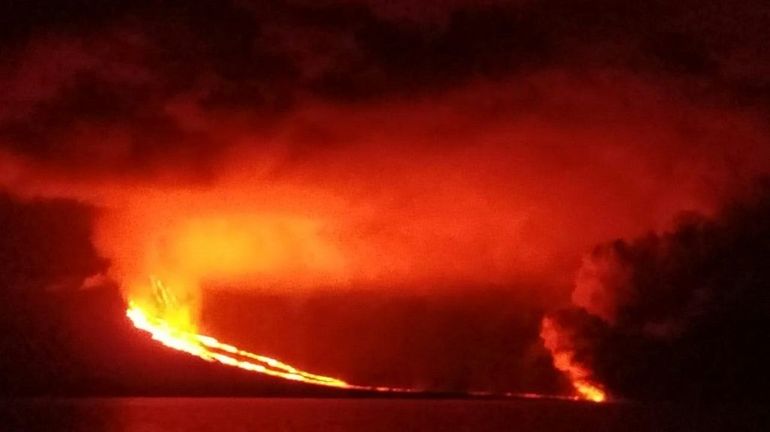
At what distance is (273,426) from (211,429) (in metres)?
9.26

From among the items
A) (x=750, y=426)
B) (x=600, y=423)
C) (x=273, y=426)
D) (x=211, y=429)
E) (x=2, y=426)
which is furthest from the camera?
(x=600, y=423)

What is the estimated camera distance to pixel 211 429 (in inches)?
4402

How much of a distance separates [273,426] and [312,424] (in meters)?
7.70

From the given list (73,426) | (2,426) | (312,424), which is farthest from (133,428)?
(312,424)

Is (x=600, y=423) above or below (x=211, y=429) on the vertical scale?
above

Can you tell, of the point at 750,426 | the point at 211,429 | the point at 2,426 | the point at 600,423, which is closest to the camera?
the point at 2,426

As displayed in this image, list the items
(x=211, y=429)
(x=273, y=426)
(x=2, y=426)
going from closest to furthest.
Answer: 1. (x=2, y=426)
2. (x=211, y=429)
3. (x=273, y=426)

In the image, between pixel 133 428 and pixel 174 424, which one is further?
pixel 174 424

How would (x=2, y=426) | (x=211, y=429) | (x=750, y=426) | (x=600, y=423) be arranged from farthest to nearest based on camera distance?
(x=600, y=423) → (x=750, y=426) → (x=211, y=429) → (x=2, y=426)

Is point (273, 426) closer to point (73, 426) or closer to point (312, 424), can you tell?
point (312, 424)

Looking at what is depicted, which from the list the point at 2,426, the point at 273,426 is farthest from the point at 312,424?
the point at 2,426

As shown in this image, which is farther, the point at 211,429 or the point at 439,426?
the point at 439,426

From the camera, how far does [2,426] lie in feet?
338

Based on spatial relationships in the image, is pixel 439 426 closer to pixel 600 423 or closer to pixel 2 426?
pixel 600 423
